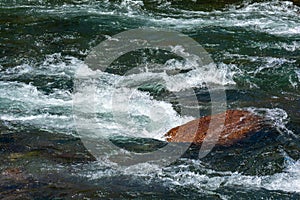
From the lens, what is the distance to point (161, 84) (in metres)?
8.34

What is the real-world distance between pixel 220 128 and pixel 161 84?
6.48ft

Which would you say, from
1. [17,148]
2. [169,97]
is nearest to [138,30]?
[169,97]

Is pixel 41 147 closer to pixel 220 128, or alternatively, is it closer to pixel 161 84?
pixel 220 128

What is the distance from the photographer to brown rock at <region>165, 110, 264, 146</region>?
6.41 meters

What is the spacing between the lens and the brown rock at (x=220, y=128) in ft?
21.0

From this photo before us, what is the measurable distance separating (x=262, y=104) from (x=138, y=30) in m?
3.57

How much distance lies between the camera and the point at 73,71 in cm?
871

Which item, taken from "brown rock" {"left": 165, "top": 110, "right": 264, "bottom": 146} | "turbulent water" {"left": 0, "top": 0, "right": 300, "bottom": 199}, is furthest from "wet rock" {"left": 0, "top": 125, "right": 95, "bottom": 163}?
"brown rock" {"left": 165, "top": 110, "right": 264, "bottom": 146}

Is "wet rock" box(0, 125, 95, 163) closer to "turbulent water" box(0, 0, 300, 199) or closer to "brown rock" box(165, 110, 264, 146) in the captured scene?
"turbulent water" box(0, 0, 300, 199)

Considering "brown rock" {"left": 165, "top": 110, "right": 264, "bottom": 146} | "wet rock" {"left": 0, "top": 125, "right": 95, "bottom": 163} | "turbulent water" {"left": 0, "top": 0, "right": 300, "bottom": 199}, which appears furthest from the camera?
"brown rock" {"left": 165, "top": 110, "right": 264, "bottom": 146}

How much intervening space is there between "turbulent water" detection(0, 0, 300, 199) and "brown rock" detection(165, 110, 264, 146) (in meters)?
0.19

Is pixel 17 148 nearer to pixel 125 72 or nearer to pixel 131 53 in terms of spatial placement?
pixel 125 72

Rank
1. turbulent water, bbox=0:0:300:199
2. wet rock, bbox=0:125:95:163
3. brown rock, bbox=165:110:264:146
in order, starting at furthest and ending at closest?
1. brown rock, bbox=165:110:264:146
2. wet rock, bbox=0:125:95:163
3. turbulent water, bbox=0:0:300:199

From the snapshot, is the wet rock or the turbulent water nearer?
the turbulent water
